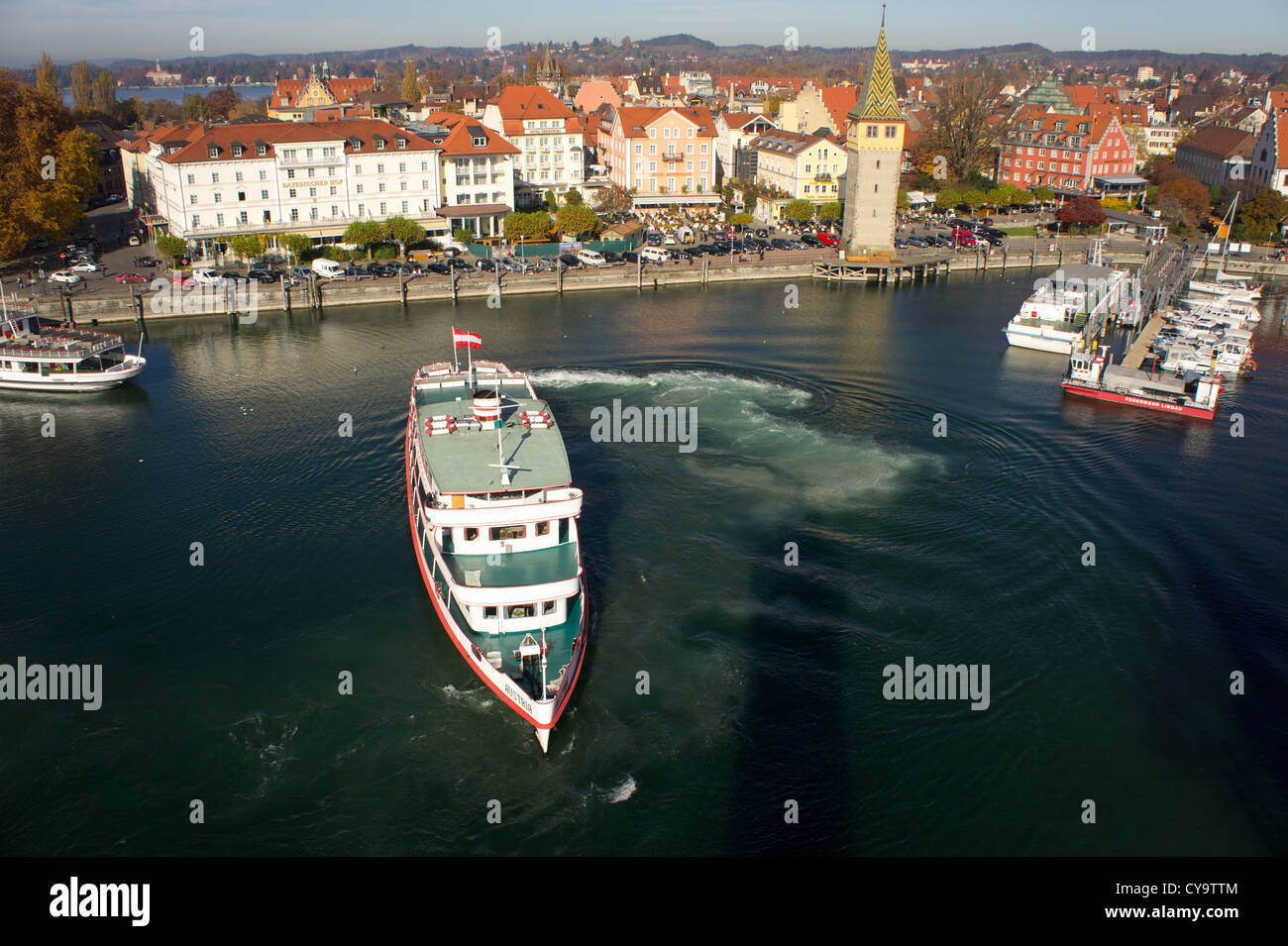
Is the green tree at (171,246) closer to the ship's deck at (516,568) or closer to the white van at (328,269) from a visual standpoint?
the white van at (328,269)

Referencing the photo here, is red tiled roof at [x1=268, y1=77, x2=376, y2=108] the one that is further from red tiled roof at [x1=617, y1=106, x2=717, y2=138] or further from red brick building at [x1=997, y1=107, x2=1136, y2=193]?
red brick building at [x1=997, y1=107, x2=1136, y2=193]

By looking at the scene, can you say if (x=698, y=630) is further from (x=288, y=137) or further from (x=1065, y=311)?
(x=288, y=137)

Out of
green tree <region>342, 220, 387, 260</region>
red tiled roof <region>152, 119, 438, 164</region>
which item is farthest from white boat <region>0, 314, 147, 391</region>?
red tiled roof <region>152, 119, 438, 164</region>

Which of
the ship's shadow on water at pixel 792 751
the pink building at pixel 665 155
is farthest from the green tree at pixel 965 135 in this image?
the ship's shadow on water at pixel 792 751

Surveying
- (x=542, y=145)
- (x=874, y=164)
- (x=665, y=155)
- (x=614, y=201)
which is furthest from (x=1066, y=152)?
(x=542, y=145)

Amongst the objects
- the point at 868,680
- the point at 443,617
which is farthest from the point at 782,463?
the point at 443,617
